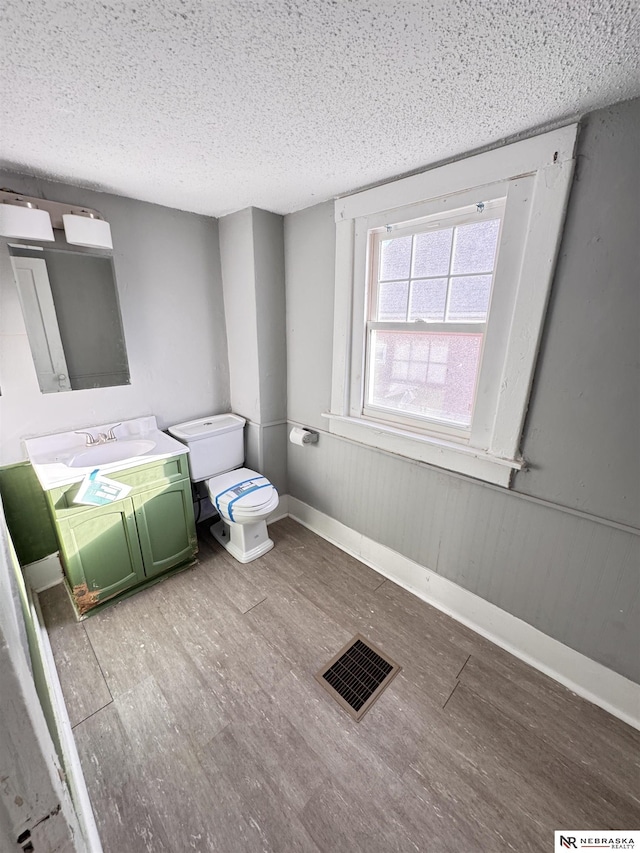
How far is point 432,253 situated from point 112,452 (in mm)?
2004

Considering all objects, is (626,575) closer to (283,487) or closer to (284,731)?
(284,731)

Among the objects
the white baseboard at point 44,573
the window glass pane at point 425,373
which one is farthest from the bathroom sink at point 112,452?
the window glass pane at point 425,373

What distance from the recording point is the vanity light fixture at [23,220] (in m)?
1.56

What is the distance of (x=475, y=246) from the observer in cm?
151

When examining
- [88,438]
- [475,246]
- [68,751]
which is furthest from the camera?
[88,438]

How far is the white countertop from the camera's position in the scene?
1.67 meters

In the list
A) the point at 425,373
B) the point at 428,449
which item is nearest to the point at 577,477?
the point at 428,449

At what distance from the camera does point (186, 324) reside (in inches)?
90.0

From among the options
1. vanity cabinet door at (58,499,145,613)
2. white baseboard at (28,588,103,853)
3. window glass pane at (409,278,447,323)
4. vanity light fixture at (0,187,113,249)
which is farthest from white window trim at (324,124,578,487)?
white baseboard at (28,588,103,853)

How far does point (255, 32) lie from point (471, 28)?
1.63 feet

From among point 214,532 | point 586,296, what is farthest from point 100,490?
point 586,296

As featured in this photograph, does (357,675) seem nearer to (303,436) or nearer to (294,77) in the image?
(303,436)

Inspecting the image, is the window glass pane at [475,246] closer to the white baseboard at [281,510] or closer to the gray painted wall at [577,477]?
the gray painted wall at [577,477]

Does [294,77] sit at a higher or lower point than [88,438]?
higher
